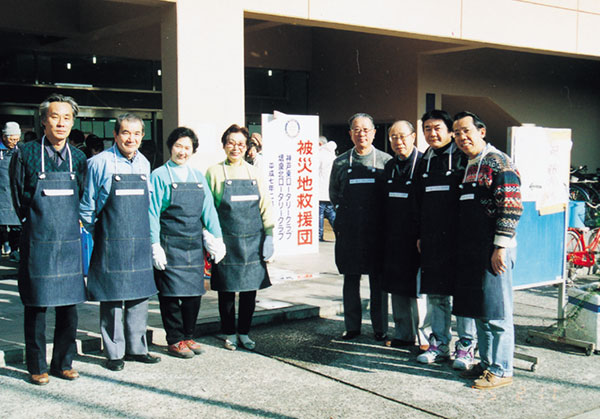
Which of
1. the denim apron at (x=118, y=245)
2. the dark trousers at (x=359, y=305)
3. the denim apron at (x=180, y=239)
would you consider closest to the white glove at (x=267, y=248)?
the denim apron at (x=180, y=239)

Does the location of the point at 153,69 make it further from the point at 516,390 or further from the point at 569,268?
the point at 516,390

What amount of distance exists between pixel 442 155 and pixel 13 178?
3.13 meters

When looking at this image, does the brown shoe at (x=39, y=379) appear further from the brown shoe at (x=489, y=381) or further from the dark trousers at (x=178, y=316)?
the brown shoe at (x=489, y=381)

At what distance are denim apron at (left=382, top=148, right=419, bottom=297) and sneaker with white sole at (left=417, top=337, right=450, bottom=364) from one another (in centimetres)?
44

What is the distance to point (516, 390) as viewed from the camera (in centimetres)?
457

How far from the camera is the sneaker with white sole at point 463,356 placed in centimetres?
492

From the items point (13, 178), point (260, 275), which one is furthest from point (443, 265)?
point (13, 178)

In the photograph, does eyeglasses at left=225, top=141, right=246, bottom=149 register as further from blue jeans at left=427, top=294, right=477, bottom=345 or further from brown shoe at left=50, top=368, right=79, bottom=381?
brown shoe at left=50, top=368, right=79, bottom=381

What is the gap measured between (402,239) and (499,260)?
1.05 meters

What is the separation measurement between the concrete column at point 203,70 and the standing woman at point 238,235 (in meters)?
2.12

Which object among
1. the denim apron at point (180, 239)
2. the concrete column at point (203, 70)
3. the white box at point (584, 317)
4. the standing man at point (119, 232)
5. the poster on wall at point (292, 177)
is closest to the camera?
the standing man at point (119, 232)

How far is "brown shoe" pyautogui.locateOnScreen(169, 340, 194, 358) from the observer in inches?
205

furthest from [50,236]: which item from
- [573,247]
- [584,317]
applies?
[573,247]

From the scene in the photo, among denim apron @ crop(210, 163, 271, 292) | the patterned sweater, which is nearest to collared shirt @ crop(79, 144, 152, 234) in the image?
denim apron @ crop(210, 163, 271, 292)
